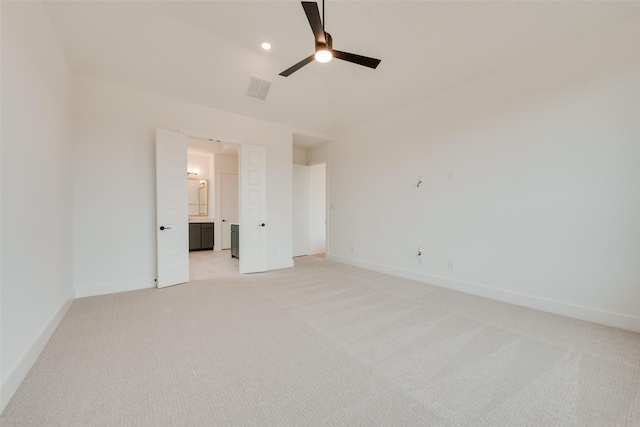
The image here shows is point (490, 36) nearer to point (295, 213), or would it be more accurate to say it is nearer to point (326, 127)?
point (326, 127)

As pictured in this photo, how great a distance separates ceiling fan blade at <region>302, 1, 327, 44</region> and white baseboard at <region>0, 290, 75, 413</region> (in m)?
3.09

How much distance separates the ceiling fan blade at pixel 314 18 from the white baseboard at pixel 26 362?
3093mm

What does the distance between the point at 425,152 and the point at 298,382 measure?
364cm

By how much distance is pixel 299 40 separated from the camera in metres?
3.14

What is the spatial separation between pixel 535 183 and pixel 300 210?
15.4 ft

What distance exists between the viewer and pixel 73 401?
1461 millimetres

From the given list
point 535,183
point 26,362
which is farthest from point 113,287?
point 535,183

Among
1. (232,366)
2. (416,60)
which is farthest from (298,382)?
(416,60)

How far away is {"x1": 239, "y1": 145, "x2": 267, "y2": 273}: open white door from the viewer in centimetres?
446

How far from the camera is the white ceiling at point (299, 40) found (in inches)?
99.7

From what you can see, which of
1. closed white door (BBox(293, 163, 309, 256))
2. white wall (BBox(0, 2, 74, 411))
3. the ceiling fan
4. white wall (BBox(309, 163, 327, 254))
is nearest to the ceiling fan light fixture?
the ceiling fan

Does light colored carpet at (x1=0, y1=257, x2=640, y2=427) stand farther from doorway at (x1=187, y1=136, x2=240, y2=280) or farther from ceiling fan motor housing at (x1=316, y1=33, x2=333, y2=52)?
doorway at (x1=187, y1=136, x2=240, y2=280)

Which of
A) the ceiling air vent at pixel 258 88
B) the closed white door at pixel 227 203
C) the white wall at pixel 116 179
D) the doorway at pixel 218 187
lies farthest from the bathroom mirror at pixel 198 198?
the ceiling air vent at pixel 258 88

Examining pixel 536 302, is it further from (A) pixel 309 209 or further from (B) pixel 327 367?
(A) pixel 309 209
